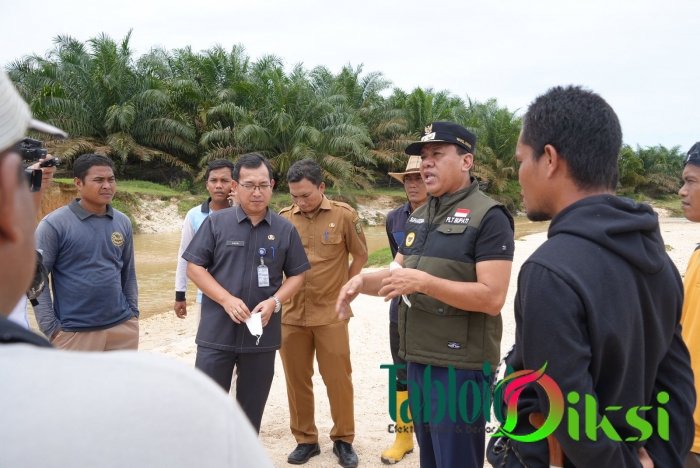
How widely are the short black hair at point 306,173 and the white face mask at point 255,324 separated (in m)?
1.32

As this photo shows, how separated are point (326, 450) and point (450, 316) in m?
2.14

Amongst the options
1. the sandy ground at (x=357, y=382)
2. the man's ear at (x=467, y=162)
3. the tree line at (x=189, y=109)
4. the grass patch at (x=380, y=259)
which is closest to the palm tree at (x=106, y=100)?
the tree line at (x=189, y=109)

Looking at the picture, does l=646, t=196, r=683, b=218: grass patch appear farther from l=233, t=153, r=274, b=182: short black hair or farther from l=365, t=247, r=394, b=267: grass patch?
l=233, t=153, r=274, b=182: short black hair

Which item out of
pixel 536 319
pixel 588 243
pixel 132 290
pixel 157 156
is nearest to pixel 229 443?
pixel 536 319

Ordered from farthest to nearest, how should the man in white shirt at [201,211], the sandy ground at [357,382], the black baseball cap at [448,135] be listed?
the man in white shirt at [201,211] < the sandy ground at [357,382] < the black baseball cap at [448,135]

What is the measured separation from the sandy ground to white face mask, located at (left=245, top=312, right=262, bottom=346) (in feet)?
4.12

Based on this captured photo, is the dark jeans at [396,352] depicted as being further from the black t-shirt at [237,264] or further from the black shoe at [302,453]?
the black t-shirt at [237,264]

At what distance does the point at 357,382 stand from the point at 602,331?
4682mm

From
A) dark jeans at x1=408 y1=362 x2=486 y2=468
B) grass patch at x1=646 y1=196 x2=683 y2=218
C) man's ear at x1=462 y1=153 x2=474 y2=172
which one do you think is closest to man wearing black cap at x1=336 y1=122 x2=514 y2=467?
dark jeans at x1=408 y1=362 x2=486 y2=468

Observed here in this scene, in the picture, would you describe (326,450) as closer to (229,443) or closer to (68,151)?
(229,443)

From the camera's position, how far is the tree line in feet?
92.5

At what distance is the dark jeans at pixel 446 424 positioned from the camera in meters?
3.06

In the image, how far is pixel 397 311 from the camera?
15.1ft

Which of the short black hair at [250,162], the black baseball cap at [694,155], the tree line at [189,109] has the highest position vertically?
the tree line at [189,109]
